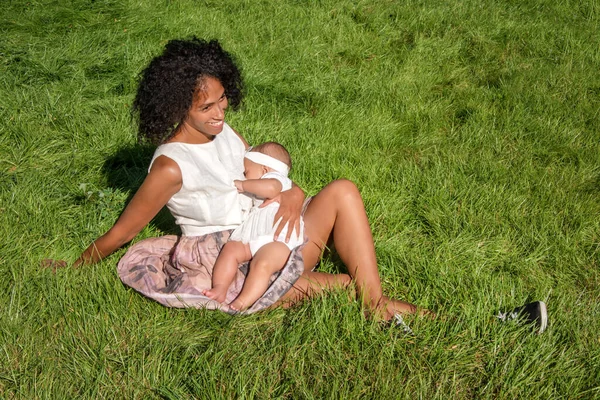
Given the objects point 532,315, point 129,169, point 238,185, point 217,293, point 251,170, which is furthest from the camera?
point 129,169

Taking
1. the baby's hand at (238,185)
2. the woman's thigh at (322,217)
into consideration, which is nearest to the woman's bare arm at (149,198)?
the baby's hand at (238,185)

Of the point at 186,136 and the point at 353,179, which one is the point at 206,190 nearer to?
the point at 186,136

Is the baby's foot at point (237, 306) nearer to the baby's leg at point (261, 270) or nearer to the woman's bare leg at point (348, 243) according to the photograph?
the baby's leg at point (261, 270)

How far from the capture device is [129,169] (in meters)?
3.89

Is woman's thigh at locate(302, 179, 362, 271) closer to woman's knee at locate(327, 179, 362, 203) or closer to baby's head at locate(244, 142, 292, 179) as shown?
woman's knee at locate(327, 179, 362, 203)

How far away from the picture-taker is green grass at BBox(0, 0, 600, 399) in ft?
7.77

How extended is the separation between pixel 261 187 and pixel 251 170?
0.18m

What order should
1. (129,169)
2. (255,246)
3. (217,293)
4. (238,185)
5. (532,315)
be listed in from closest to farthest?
1. (532,315)
2. (217,293)
3. (255,246)
4. (238,185)
5. (129,169)

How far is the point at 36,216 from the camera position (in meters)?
3.29

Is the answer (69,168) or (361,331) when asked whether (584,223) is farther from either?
(69,168)

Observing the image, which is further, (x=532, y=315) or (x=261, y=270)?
(x=261, y=270)

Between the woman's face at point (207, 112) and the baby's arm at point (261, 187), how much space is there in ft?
0.93

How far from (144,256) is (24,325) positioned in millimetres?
610

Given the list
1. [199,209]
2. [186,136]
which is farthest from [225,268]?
[186,136]
